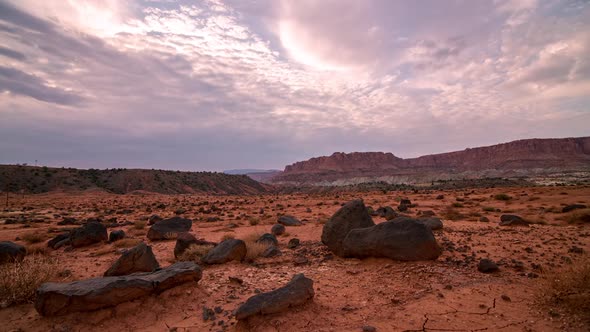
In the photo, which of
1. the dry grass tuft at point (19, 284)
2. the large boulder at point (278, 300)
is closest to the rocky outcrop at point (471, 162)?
the large boulder at point (278, 300)

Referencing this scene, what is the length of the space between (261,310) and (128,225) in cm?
1582

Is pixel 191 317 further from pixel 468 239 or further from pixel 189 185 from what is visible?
pixel 189 185

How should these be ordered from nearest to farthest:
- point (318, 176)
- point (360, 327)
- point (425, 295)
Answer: point (360, 327)
point (425, 295)
point (318, 176)

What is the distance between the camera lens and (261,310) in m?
4.95

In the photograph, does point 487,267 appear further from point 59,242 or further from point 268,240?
point 59,242

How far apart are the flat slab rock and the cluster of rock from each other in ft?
16.0

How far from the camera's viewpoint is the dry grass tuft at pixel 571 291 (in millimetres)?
4422

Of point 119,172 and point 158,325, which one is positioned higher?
point 119,172

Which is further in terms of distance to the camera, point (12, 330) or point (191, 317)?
point (191, 317)

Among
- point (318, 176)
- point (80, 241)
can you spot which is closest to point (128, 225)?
point (80, 241)

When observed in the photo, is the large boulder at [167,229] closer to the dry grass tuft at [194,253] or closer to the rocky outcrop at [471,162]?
the dry grass tuft at [194,253]

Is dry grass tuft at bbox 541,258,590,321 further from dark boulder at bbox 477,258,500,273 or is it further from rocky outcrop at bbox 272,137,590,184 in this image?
rocky outcrop at bbox 272,137,590,184

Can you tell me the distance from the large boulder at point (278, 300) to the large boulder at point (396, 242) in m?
2.86

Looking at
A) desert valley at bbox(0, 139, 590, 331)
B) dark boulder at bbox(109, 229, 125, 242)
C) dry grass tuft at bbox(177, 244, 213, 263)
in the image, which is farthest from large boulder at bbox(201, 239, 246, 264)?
dark boulder at bbox(109, 229, 125, 242)
